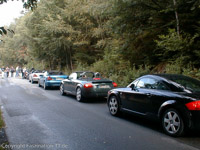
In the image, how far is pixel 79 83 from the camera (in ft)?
36.1

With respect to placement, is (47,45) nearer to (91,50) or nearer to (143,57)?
(91,50)

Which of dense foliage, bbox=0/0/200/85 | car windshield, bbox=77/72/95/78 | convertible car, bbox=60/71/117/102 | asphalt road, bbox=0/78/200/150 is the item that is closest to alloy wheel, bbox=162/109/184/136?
asphalt road, bbox=0/78/200/150

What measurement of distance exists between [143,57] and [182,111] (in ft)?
37.7

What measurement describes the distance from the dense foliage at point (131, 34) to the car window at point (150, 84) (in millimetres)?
3942

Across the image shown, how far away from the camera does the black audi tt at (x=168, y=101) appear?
495cm

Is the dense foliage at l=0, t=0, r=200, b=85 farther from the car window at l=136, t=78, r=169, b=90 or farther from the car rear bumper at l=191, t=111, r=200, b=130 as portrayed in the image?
the car rear bumper at l=191, t=111, r=200, b=130

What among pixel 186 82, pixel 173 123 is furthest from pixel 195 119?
pixel 186 82

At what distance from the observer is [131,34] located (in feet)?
49.3

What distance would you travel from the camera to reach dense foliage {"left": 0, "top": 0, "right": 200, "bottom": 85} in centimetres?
1180

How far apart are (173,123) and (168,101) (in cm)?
53

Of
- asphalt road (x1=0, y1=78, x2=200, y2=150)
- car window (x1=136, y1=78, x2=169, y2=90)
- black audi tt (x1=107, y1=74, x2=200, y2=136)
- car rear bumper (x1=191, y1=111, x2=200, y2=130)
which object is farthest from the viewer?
car window (x1=136, y1=78, x2=169, y2=90)

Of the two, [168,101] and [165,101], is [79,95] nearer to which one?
[165,101]

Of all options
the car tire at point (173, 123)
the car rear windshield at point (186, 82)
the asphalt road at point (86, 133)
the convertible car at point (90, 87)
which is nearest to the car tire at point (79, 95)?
the convertible car at point (90, 87)

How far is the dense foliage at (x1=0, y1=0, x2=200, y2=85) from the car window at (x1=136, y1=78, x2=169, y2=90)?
394 centimetres
